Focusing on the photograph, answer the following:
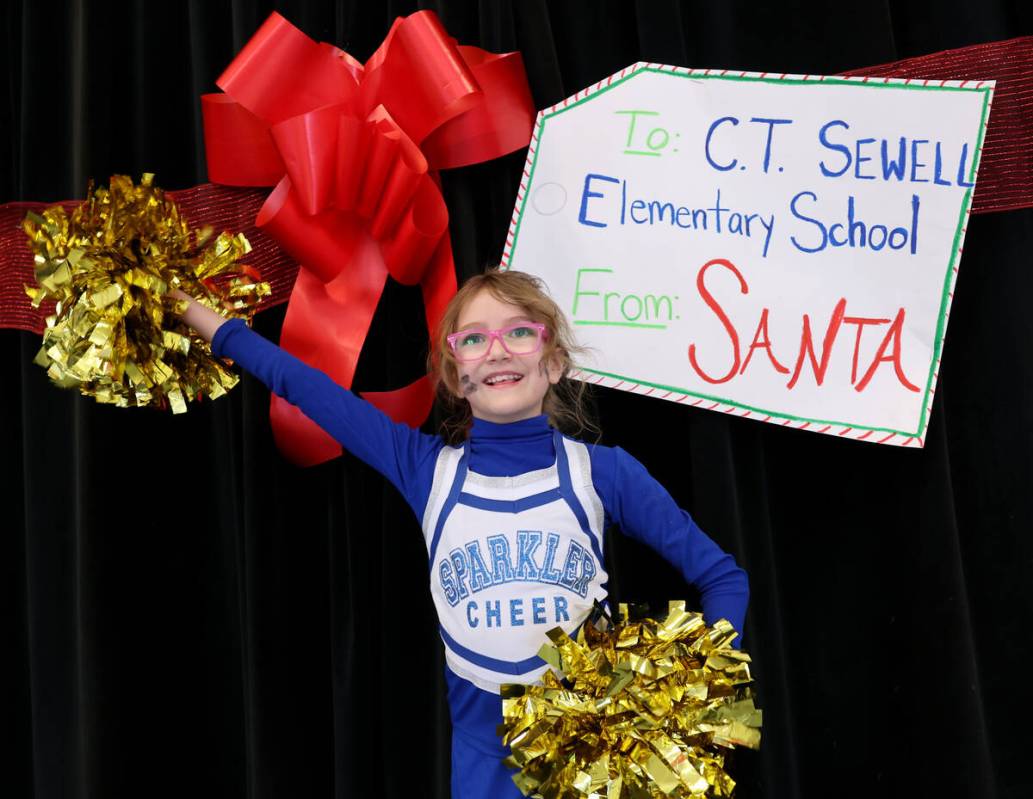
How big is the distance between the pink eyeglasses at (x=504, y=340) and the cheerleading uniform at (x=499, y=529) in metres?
0.09

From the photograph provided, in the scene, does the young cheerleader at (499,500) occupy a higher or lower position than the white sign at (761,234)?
lower

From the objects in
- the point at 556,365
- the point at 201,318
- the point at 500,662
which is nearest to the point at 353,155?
the point at 201,318

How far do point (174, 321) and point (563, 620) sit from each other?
602mm

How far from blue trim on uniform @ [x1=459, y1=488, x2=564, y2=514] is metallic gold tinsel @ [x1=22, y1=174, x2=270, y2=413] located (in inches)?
15.3

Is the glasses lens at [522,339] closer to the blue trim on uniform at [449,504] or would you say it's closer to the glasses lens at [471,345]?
the glasses lens at [471,345]

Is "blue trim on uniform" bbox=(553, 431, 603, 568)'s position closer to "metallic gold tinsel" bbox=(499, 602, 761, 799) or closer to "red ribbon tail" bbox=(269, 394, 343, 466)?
"metallic gold tinsel" bbox=(499, 602, 761, 799)

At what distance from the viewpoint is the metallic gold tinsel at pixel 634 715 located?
926 millimetres

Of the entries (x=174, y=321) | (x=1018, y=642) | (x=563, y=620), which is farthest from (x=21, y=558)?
(x=1018, y=642)

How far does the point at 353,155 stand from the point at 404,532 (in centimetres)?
55

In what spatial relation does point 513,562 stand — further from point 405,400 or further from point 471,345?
point 405,400

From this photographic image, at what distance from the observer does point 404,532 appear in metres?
1.44

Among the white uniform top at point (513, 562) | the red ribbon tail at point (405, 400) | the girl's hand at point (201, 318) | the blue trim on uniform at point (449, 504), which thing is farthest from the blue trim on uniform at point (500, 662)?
the girl's hand at point (201, 318)

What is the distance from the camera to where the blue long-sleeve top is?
1108mm

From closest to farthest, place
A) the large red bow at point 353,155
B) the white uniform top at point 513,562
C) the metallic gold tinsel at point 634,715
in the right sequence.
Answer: the metallic gold tinsel at point 634,715, the white uniform top at point 513,562, the large red bow at point 353,155
